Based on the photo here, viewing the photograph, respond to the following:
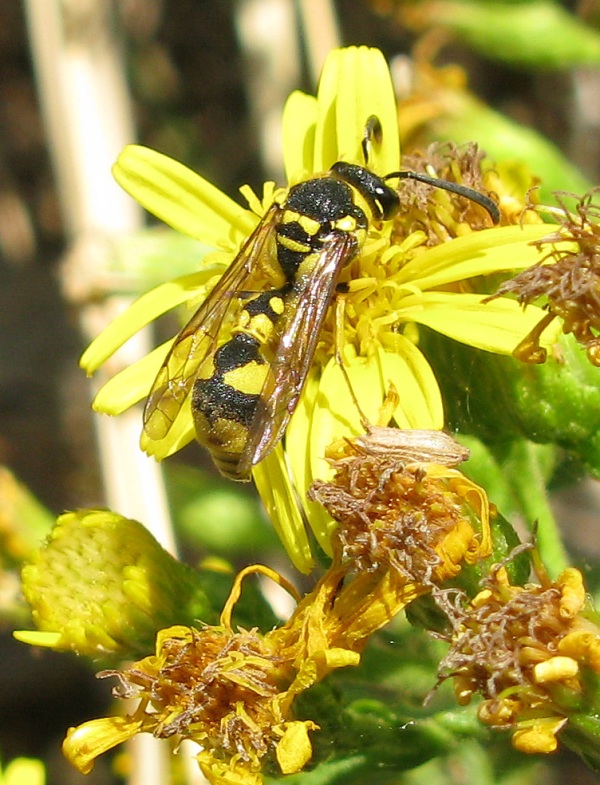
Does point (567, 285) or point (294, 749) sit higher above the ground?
point (567, 285)

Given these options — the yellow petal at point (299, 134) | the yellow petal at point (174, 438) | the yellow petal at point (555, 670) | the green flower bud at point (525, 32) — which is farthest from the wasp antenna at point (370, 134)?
the green flower bud at point (525, 32)

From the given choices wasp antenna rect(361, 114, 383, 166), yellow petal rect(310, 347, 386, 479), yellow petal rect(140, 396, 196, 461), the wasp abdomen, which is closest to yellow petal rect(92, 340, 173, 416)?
yellow petal rect(140, 396, 196, 461)

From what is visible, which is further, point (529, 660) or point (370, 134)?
point (370, 134)

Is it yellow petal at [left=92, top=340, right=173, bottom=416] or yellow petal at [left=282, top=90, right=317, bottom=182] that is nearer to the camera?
yellow petal at [left=92, top=340, right=173, bottom=416]

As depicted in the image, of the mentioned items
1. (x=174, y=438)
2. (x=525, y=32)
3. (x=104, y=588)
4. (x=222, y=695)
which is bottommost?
(x=222, y=695)

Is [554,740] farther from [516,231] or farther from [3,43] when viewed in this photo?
[3,43]

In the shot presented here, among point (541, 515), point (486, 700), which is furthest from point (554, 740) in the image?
point (541, 515)

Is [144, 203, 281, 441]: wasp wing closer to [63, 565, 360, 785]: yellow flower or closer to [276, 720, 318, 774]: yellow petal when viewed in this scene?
[63, 565, 360, 785]: yellow flower

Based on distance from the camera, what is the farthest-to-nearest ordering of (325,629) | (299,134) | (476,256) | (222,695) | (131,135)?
(131,135), (299,134), (476,256), (222,695), (325,629)

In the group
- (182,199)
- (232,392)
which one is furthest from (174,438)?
(182,199)

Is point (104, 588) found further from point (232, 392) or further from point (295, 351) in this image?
point (295, 351)
